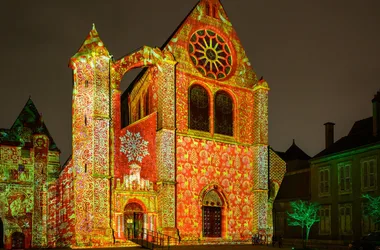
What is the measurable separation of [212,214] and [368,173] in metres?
10.9

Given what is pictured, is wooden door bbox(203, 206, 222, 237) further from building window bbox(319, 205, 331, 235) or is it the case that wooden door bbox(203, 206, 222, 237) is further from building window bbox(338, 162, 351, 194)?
building window bbox(338, 162, 351, 194)

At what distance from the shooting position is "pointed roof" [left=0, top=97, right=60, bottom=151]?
34.8 metres

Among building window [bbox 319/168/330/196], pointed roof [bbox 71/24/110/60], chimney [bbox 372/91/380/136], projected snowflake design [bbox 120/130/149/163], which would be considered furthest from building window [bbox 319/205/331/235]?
pointed roof [bbox 71/24/110/60]

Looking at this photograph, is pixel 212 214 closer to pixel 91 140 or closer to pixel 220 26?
pixel 91 140

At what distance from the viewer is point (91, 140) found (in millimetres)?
29391

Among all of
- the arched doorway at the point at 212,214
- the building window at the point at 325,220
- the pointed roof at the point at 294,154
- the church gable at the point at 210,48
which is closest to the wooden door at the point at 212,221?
the arched doorway at the point at 212,214

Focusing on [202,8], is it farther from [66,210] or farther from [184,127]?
[66,210]

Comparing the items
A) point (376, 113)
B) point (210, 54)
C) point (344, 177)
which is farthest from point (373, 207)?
point (210, 54)

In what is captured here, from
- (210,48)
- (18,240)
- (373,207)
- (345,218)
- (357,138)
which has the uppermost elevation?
(210,48)

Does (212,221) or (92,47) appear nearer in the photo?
(92,47)

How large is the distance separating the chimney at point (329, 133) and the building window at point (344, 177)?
6.30m

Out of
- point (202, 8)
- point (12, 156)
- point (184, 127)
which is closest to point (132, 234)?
point (184, 127)

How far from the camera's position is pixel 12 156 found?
34.2 metres

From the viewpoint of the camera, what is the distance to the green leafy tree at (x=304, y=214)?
3456cm
